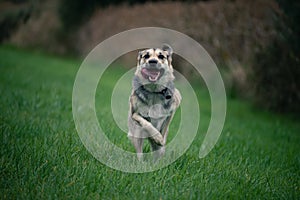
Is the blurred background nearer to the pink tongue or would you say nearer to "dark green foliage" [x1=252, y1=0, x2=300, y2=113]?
"dark green foliage" [x1=252, y1=0, x2=300, y2=113]

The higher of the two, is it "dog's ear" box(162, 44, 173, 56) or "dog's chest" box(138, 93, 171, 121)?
"dog's ear" box(162, 44, 173, 56)

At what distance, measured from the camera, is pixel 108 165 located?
14.5 feet

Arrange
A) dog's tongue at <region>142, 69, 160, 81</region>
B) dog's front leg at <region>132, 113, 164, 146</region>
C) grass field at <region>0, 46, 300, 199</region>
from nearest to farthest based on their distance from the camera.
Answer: grass field at <region>0, 46, 300, 199</region>, dog's front leg at <region>132, 113, 164, 146</region>, dog's tongue at <region>142, 69, 160, 81</region>

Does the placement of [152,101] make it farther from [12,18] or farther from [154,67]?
[12,18]

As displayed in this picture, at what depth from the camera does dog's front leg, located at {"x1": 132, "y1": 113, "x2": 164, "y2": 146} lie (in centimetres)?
460

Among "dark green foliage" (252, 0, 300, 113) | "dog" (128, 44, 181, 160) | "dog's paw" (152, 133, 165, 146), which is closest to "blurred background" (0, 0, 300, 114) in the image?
"dark green foliage" (252, 0, 300, 113)

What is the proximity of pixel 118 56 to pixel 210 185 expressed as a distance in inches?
633

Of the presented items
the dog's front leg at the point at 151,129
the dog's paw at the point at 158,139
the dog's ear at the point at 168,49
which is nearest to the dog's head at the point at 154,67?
the dog's ear at the point at 168,49

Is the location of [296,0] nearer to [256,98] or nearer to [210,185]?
[256,98]

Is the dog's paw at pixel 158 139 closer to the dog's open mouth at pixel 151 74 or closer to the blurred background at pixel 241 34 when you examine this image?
the dog's open mouth at pixel 151 74

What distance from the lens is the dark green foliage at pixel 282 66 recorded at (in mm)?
8993

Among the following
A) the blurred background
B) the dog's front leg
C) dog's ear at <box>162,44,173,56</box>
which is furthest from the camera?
the blurred background

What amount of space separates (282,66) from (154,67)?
5991mm

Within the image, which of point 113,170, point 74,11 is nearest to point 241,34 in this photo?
point 113,170
